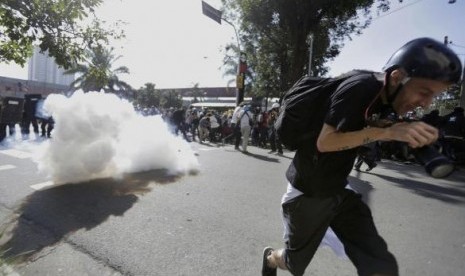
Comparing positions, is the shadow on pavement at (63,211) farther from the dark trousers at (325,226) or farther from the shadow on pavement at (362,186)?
the shadow on pavement at (362,186)

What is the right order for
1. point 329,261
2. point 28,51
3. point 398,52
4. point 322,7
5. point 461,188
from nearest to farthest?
point 398,52 → point 329,261 → point 28,51 → point 461,188 → point 322,7

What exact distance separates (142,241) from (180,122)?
618 inches

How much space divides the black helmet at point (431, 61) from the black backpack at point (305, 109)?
0.31 metres

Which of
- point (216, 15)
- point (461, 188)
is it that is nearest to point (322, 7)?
point (216, 15)

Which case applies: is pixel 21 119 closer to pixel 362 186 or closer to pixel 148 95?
pixel 362 186

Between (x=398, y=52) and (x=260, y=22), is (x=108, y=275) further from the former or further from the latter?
(x=260, y=22)

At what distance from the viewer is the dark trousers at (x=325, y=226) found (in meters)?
2.48

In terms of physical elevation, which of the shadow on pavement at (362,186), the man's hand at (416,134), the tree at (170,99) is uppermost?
the tree at (170,99)

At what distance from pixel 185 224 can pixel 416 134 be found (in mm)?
3716

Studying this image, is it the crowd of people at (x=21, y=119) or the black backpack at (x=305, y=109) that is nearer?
the black backpack at (x=305, y=109)

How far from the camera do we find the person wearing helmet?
6.43ft

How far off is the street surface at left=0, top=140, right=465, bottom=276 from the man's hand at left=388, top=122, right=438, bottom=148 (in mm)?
2241

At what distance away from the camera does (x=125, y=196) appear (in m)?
6.26

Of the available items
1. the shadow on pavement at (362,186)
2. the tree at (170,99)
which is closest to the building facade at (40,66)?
the shadow on pavement at (362,186)
